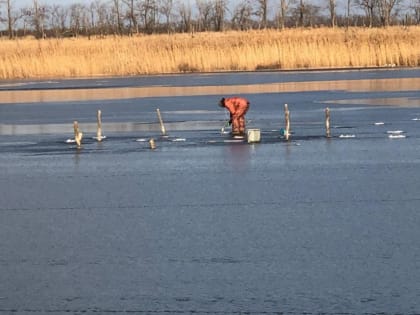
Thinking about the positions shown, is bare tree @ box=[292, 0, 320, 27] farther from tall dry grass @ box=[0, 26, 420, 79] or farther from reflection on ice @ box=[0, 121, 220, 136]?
reflection on ice @ box=[0, 121, 220, 136]

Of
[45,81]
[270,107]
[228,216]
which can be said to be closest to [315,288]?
[228,216]

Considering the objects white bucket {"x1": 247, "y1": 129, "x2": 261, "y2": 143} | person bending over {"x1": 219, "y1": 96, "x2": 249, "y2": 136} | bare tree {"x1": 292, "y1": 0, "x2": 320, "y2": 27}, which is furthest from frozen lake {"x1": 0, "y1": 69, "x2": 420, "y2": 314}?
bare tree {"x1": 292, "y1": 0, "x2": 320, "y2": 27}

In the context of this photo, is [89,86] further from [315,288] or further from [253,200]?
[315,288]

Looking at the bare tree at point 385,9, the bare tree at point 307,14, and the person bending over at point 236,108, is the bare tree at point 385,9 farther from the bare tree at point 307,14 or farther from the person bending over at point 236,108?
the person bending over at point 236,108

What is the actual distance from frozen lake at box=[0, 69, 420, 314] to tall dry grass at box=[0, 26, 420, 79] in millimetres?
24984

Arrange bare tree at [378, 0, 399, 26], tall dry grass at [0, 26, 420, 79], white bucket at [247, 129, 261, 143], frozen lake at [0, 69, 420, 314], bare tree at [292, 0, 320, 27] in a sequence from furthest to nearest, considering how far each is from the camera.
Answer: bare tree at [292, 0, 320, 27] < bare tree at [378, 0, 399, 26] < tall dry grass at [0, 26, 420, 79] < white bucket at [247, 129, 261, 143] < frozen lake at [0, 69, 420, 314]

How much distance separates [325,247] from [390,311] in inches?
81.0

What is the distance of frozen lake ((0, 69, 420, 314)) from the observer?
794 centimetres

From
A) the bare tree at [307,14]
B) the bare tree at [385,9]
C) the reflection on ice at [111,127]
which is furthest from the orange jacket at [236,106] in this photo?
the bare tree at [307,14]

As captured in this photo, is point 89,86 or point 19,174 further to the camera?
point 89,86

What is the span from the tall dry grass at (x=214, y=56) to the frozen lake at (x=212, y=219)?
24984 millimetres

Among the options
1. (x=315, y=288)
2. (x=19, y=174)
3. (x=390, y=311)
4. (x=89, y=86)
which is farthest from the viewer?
(x=89, y=86)

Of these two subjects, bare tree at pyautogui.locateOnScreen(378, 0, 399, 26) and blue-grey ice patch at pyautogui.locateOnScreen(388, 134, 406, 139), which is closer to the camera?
blue-grey ice patch at pyautogui.locateOnScreen(388, 134, 406, 139)

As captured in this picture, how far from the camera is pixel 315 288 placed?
7996mm
